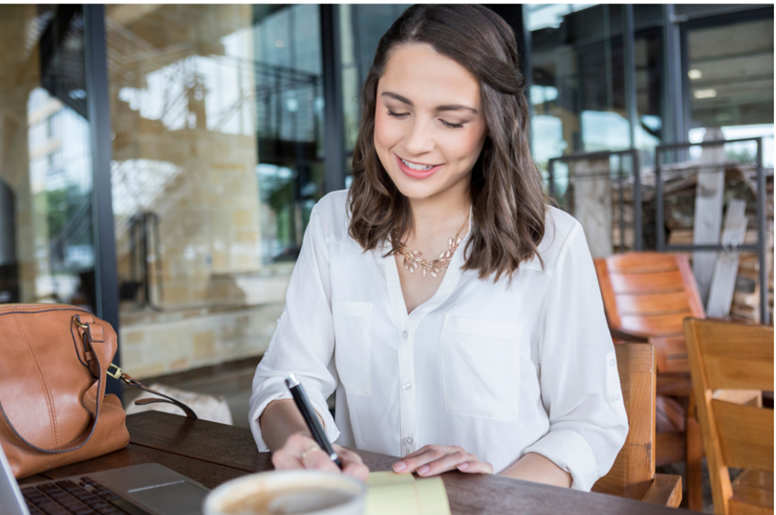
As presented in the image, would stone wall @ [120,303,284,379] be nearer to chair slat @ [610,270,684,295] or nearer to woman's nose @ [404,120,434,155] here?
chair slat @ [610,270,684,295]

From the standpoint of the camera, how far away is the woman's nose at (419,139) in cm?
103

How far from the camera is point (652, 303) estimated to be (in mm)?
3070

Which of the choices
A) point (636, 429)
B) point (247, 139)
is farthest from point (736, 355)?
point (247, 139)

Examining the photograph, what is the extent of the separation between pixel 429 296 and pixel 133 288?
19.1 ft

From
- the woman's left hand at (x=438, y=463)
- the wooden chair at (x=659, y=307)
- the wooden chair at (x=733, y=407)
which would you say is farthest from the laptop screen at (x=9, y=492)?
the wooden chair at (x=659, y=307)

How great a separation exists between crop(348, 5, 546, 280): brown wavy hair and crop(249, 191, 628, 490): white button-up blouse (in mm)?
42

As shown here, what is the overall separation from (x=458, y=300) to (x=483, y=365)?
13 centimetres

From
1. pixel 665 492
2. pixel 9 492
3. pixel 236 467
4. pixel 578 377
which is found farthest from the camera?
pixel 578 377

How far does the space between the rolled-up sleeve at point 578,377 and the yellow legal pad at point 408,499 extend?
0.40 metres

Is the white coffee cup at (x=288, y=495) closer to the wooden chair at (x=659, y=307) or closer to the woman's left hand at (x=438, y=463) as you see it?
the woman's left hand at (x=438, y=463)

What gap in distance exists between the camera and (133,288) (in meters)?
6.29

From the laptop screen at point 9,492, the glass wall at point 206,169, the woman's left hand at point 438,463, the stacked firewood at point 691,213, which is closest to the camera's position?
the laptop screen at point 9,492

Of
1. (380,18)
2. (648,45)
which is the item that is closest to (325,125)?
(380,18)

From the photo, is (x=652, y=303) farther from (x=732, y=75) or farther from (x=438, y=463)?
(x=732, y=75)
